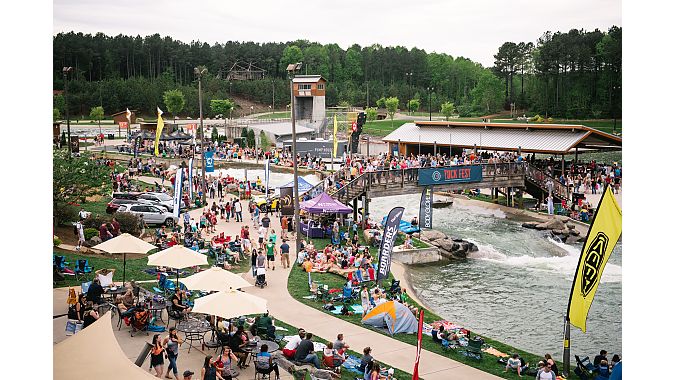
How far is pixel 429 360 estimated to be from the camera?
14.1 metres

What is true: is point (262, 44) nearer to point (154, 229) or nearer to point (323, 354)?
point (154, 229)

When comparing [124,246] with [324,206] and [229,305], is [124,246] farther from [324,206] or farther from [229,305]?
[324,206]

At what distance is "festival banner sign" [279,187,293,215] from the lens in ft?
92.2

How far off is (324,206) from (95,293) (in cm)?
1180

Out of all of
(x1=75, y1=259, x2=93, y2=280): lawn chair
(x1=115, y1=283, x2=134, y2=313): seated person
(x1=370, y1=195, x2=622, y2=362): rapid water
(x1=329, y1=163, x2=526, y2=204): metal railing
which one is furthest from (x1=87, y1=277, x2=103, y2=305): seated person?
(x1=329, y1=163, x2=526, y2=204): metal railing

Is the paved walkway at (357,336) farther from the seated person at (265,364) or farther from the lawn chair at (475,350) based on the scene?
the seated person at (265,364)

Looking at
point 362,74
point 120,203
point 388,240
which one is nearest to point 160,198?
point 120,203

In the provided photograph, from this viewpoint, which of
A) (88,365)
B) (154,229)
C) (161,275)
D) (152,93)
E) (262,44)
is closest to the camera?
(88,365)

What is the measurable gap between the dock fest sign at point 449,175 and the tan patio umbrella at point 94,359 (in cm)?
1999

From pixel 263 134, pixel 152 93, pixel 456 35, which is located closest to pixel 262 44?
pixel 152 93

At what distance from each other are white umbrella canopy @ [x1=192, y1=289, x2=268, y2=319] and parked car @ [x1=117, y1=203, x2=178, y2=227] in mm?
13935

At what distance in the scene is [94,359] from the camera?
1030cm

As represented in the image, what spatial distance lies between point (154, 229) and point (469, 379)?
16.3m
